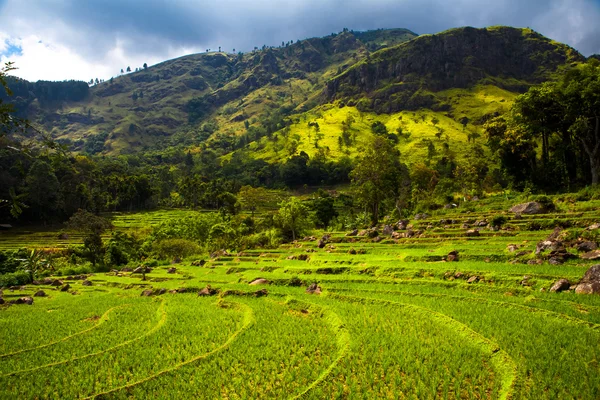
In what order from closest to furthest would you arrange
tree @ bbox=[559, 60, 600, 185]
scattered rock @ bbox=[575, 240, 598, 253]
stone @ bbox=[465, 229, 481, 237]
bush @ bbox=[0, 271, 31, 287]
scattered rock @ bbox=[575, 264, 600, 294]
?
scattered rock @ bbox=[575, 264, 600, 294]
scattered rock @ bbox=[575, 240, 598, 253]
stone @ bbox=[465, 229, 481, 237]
bush @ bbox=[0, 271, 31, 287]
tree @ bbox=[559, 60, 600, 185]

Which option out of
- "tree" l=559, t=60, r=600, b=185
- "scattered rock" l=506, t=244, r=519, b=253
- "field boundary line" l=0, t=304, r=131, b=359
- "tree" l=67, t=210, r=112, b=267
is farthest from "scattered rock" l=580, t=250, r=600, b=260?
"tree" l=67, t=210, r=112, b=267

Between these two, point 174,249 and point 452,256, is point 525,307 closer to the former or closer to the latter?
point 452,256

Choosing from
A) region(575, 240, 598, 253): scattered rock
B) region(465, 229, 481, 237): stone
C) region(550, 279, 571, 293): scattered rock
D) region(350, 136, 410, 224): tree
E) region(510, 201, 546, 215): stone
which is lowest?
region(550, 279, 571, 293): scattered rock

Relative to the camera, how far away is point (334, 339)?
11438 mm

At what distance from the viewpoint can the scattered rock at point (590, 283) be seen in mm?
13180

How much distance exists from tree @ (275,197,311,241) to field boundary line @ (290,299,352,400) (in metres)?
37.2

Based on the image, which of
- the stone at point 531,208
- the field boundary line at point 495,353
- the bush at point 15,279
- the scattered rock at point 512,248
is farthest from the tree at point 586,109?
the bush at point 15,279

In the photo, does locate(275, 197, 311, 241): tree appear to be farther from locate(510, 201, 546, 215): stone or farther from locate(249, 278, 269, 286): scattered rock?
locate(510, 201, 546, 215): stone

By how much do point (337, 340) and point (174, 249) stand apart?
42.7 m

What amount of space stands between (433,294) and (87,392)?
13495 millimetres

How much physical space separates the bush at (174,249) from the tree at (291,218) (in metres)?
13.8

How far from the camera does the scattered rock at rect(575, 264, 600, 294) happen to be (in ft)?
43.2

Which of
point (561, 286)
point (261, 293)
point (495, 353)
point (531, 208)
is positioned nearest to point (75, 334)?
point (261, 293)

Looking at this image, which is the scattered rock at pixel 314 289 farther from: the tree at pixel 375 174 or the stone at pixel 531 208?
the tree at pixel 375 174
